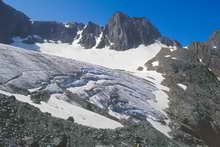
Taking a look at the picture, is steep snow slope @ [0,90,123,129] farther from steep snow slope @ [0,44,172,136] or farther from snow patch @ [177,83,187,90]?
snow patch @ [177,83,187,90]

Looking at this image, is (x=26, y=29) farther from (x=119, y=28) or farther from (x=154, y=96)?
(x=154, y=96)

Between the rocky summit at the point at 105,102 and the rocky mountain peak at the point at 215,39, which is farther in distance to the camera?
the rocky mountain peak at the point at 215,39

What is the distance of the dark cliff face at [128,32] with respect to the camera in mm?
155500

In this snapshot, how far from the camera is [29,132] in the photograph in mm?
19219

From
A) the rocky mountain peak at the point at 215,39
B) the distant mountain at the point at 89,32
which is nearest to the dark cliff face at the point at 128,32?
the distant mountain at the point at 89,32

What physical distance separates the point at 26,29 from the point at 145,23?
70834 mm

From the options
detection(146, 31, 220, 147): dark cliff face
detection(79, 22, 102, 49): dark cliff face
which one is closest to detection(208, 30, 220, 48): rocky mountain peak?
detection(146, 31, 220, 147): dark cliff face

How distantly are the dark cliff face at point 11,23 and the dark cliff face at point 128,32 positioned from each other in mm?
46984

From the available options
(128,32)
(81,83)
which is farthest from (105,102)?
(128,32)

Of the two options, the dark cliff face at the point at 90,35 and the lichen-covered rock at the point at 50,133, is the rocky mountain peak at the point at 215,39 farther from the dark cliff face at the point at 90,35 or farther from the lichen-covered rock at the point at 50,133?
the lichen-covered rock at the point at 50,133

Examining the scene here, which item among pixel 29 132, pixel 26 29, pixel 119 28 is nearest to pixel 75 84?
pixel 29 132

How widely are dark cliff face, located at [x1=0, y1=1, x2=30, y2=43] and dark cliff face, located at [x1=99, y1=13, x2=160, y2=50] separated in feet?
154

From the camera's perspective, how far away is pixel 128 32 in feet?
527

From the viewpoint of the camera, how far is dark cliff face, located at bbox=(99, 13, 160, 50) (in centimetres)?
15550
